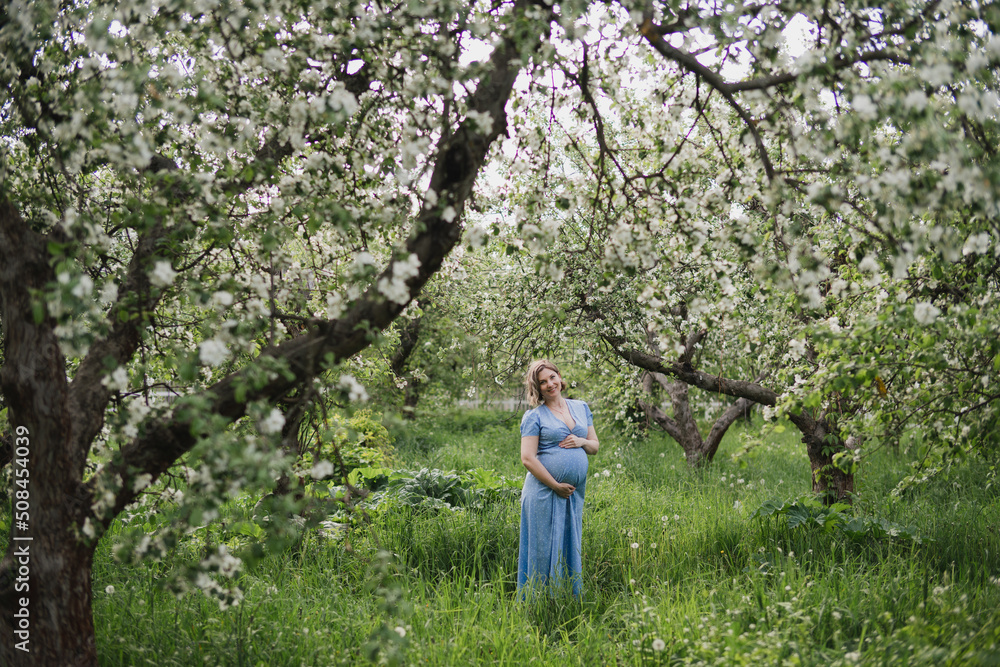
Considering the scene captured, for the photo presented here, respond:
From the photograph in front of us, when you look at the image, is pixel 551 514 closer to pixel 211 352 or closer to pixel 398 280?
pixel 398 280

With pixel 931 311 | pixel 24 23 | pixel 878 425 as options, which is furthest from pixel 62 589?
pixel 878 425

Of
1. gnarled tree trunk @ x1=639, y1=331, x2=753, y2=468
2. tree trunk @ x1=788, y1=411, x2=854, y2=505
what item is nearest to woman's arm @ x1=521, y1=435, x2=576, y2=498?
tree trunk @ x1=788, y1=411, x2=854, y2=505

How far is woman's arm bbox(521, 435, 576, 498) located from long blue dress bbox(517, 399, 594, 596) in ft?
0.17

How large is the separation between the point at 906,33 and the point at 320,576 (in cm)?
451

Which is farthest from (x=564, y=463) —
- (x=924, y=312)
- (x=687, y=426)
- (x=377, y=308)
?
(x=687, y=426)

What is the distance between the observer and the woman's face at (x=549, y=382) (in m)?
4.86

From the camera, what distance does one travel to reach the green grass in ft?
10.8

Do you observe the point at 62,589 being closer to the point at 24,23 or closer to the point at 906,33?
the point at 24,23

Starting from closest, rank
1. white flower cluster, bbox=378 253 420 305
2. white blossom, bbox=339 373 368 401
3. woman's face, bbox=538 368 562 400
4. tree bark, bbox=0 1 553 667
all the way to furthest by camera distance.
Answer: white blossom, bbox=339 373 368 401 → white flower cluster, bbox=378 253 420 305 → tree bark, bbox=0 1 553 667 → woman's face, bbox=538 368 562 400

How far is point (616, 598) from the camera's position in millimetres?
4477

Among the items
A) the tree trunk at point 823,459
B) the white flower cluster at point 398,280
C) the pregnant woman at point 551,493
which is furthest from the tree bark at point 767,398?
the white flower cluster at point 398,280

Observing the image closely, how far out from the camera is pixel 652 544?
505cm

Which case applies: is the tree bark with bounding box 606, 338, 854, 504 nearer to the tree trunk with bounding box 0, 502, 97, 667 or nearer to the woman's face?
the woman's face

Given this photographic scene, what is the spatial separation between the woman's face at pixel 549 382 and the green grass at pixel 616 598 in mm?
1312
